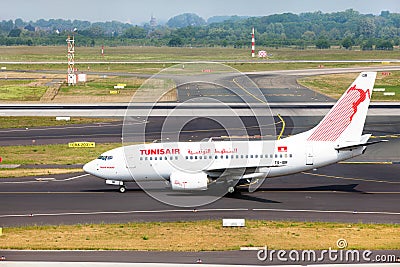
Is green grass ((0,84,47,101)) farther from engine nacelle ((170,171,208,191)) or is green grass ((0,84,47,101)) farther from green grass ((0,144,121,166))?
engine nacelle ((170,171,208,191))

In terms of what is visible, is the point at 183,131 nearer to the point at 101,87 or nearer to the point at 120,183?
the point at 120,183

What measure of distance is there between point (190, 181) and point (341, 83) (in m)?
95.3

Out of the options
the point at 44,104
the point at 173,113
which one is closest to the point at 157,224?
the point at 173,113

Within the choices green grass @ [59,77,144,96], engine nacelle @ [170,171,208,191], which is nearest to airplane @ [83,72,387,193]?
engine nacelle @ [170,171,208,191]

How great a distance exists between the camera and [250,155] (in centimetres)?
5091

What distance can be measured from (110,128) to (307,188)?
39.1 metres

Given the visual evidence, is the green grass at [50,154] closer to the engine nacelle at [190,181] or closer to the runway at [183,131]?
the runway at [183,131]

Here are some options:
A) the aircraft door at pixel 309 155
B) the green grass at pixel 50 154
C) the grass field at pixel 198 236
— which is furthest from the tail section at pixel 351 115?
the green grass at pixel 50 154

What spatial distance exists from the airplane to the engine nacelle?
0.54 m

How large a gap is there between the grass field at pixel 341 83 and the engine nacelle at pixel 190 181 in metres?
72.0

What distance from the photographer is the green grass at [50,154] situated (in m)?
67.3

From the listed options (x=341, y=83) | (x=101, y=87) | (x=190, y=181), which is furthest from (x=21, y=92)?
(x=190, y=181)

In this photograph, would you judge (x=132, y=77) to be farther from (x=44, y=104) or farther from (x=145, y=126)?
(x=145, y=126)

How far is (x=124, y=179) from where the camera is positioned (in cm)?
5288
